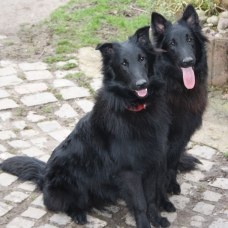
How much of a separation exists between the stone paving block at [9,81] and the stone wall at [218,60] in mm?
2582

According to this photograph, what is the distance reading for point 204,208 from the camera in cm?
A: 466

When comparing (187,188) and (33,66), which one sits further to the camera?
(33,66)

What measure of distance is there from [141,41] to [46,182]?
1505 mm

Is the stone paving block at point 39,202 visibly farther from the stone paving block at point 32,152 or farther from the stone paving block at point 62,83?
the stone paving block at point 62,83

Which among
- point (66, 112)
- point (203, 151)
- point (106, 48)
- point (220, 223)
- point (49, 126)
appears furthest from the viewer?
point (66, 112)

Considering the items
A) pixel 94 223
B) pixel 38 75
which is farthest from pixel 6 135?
pixel 94 223

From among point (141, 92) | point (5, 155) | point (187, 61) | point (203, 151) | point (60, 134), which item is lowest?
point (5, 155)

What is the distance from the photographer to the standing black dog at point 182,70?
441 cm

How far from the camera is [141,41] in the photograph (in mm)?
4145

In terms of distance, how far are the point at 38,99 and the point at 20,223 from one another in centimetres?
239

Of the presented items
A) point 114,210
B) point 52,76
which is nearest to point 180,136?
point 114,210

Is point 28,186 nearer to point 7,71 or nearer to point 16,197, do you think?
point 16,197

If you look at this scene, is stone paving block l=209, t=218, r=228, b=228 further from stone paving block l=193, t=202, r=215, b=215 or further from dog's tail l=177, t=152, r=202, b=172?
dog's tail l=177, t=152, r=202, b=172

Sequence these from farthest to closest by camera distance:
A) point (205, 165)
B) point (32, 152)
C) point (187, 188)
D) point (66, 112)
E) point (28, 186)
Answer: point (66, 112) → point (32, 152) → point (205, 165) → point (187, 188) → point (28, 186)
